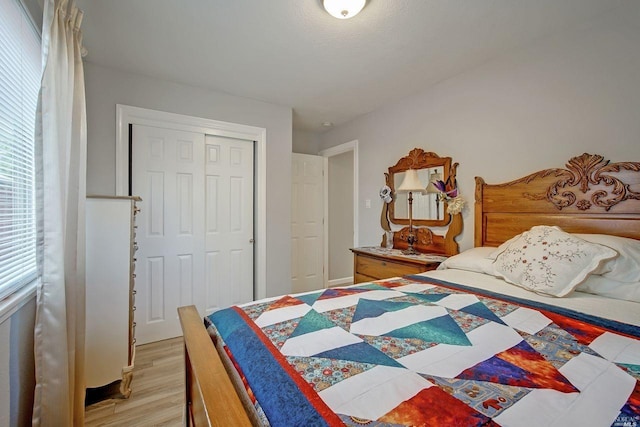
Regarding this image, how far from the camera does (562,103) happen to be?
194 cm

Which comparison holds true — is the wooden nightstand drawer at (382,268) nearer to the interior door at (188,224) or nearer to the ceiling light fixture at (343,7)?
the interior door at (188,224)

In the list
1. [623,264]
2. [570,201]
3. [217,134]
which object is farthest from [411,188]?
[217,134]

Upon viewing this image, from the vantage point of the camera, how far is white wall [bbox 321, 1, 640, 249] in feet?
5.59

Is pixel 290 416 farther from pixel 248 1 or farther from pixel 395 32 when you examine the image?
pixel 395 32

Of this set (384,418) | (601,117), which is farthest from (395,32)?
(384,418)

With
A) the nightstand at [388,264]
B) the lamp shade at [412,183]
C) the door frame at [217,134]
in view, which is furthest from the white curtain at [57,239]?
the lamp shade at [412,183]

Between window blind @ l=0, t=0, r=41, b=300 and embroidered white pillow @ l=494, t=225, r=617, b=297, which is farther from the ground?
window blind @ l=0, t=0, r=41, b=300

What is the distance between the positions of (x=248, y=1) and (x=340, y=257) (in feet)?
12.4

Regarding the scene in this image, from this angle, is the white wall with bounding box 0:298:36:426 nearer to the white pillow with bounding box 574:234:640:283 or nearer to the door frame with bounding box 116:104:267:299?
the door frame with bounding box 116:104:267:299

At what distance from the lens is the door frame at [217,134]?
8.11 ft

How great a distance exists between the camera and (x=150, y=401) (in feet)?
5.82

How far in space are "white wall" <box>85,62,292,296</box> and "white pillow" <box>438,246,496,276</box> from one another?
1.86 m

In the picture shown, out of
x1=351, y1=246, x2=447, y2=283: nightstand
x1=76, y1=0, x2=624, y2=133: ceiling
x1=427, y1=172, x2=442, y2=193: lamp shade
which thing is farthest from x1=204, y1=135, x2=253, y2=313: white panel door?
x1=427, y1=172, x2=442, y2=193: lamp shade

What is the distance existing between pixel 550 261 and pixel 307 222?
2.98 m
